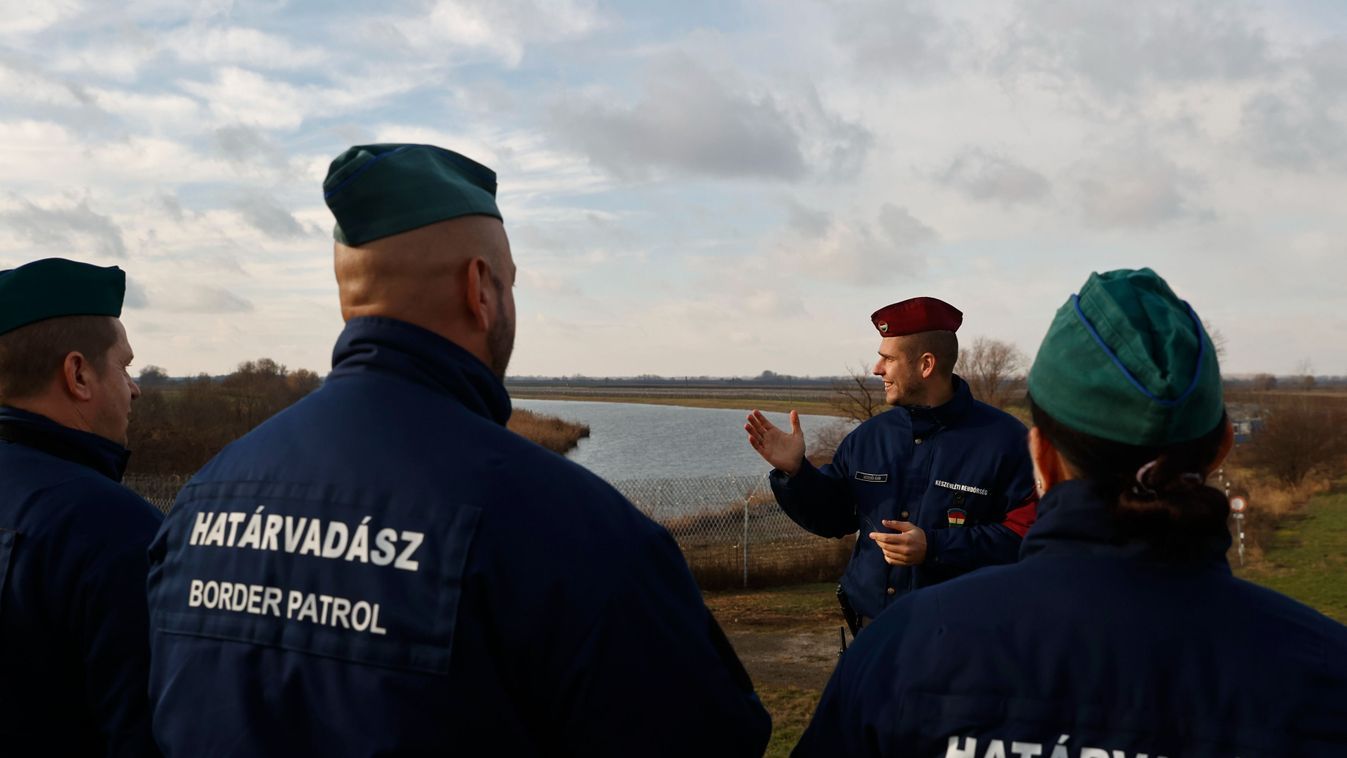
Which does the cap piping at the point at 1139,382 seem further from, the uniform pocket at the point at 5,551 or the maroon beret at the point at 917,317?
the maroon beret at the point at 917,317

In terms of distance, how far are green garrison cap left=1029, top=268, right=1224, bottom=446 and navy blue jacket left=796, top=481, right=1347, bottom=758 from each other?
5.2 inches

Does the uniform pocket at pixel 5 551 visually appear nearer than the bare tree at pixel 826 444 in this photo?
Yes

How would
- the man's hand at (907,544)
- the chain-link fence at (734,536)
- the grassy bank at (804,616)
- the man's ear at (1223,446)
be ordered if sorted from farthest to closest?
the chain-link fence at (734,536) → the grassy bank at (804,616) → the man's hand at (907,544) → the man's ear at (1223,446)

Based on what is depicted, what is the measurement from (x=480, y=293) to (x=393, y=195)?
239 mm

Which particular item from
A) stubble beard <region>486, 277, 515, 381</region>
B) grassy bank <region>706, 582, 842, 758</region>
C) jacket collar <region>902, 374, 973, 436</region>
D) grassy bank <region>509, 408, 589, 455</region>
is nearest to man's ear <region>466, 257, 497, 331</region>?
stubble beard <region>486, 277, 515, 381</region>

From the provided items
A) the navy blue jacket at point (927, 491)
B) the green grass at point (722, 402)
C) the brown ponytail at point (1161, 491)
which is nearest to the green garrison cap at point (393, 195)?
the brown ponytail at point (1161, 491)

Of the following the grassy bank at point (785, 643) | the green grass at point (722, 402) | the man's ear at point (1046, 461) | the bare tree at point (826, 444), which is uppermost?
the green grass at point (722, 402)

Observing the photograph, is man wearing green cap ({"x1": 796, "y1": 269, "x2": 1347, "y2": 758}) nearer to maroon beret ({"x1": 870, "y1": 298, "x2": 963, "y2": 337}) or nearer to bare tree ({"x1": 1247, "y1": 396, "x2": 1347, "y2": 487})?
maroon beret ({"x1": 870, "y1": 298, "x2": 963, "y2": 337})

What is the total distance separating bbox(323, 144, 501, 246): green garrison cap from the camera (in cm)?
180

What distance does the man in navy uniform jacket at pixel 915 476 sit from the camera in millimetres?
4246

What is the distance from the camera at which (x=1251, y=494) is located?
26859 mm

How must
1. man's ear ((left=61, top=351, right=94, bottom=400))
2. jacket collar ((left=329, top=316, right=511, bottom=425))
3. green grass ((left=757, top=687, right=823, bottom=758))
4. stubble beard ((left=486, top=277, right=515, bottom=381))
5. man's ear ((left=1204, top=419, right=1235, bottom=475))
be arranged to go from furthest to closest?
green grass ((left=757, top=687, right=823, bottom=758)) → man's ear ((left=61, top=351, right=94, bottom=400)) → stubble beard ((left=486, top=277, right=515, bottom=381)) → jacket collar ((left=329, top=316, right=511, bottom=425)) → man's ear ((left=1204, top=419, right=1235, bottom=475))

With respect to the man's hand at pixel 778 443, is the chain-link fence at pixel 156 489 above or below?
below

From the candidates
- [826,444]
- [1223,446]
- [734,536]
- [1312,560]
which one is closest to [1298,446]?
[1312,560]
